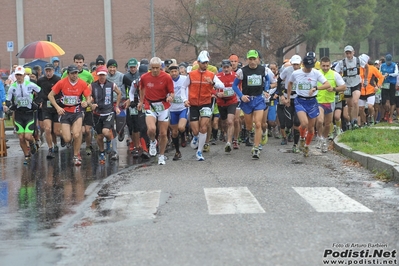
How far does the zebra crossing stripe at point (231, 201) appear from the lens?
962 centimetres

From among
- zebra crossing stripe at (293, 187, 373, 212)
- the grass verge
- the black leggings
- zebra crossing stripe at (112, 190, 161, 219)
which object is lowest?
zebra crossing stripe at (112, 190, 161, 219)

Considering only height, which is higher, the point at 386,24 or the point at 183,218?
the point at 386,24

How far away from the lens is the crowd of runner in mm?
15906

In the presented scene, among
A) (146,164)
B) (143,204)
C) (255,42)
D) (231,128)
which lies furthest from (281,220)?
(255,42)

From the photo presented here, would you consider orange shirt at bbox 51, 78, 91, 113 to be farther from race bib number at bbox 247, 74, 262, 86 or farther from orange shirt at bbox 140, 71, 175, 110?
race bib number at bbox 247, 74, 262, 86

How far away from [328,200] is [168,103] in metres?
5.83

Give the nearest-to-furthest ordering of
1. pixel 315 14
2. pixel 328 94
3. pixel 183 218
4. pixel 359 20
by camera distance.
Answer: pixel 183 218 → pixel 328 94 → pixel 315 14 → pixel 359 20

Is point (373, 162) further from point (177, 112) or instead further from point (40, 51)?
point (40, 51)

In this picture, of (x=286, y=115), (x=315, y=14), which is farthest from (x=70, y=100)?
(x=315, y=14)

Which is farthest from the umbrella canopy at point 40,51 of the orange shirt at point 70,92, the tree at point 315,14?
the tree at point 315,14

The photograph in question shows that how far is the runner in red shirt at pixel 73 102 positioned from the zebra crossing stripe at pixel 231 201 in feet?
16.8

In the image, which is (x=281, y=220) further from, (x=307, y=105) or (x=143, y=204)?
(x=307, y=105)

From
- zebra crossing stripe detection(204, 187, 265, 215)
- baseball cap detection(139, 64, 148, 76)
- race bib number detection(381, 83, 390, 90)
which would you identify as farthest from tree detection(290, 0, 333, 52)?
zebra crossing stripe detection(204, 187, 265, 215)

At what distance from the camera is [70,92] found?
52.5ft
